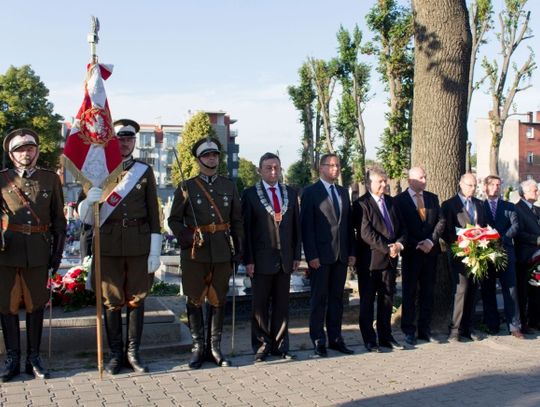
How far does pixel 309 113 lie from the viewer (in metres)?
32.6

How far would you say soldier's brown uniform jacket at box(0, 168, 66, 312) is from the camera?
5.89 m

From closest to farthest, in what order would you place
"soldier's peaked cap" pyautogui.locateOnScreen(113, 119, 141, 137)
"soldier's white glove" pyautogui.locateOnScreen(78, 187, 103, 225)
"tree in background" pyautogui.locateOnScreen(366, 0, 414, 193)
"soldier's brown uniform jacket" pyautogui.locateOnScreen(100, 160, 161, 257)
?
"soldier's white glove" pyautogui.locateOnScreen(78, 187, 103, 225) → "soldier's brown uniform jacket" pyautogui.locateOnScreen(100, 160, 161, 257) → "soldier's peaked cap" pyautogui.locateOnScreen(113, 119, 141, 137) → "tree in background" pyautogui.locateOnScreen(366, 0, 414, 193)

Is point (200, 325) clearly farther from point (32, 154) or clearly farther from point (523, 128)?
point (523, 128)

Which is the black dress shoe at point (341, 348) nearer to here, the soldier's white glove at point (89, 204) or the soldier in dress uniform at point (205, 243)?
the soldier in dress uniform at point (205, 243)

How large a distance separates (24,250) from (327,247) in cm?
299

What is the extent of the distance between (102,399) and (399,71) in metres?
17.0

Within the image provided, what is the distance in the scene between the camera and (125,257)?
6215 mm

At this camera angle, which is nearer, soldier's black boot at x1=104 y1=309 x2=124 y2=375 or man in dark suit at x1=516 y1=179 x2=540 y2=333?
soldier's black boot at x1=104 y1=309 x2=124 y2=375

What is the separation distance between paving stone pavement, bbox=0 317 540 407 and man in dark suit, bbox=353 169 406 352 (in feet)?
0.92

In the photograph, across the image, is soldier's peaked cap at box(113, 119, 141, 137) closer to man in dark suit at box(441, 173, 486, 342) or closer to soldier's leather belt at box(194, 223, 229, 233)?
soldier's leather belt at box(194, 223, 229, 233)

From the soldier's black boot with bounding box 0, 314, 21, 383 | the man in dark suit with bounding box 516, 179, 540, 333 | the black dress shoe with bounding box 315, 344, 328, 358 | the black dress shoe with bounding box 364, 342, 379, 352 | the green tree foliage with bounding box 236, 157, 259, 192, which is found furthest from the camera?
the green tree foliage with bounding box 236, 157, 259, 192

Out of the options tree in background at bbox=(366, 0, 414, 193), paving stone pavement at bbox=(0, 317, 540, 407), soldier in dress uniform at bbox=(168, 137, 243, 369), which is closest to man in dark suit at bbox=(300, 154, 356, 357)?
paving stone pavement at bbox=(0, 317, 540, 407)

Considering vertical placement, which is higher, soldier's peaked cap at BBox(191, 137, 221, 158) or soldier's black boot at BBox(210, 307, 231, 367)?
soldier's peaked cap at BBox(191, 137, 221, 158)

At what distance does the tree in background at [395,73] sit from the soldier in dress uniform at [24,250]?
621 inches
